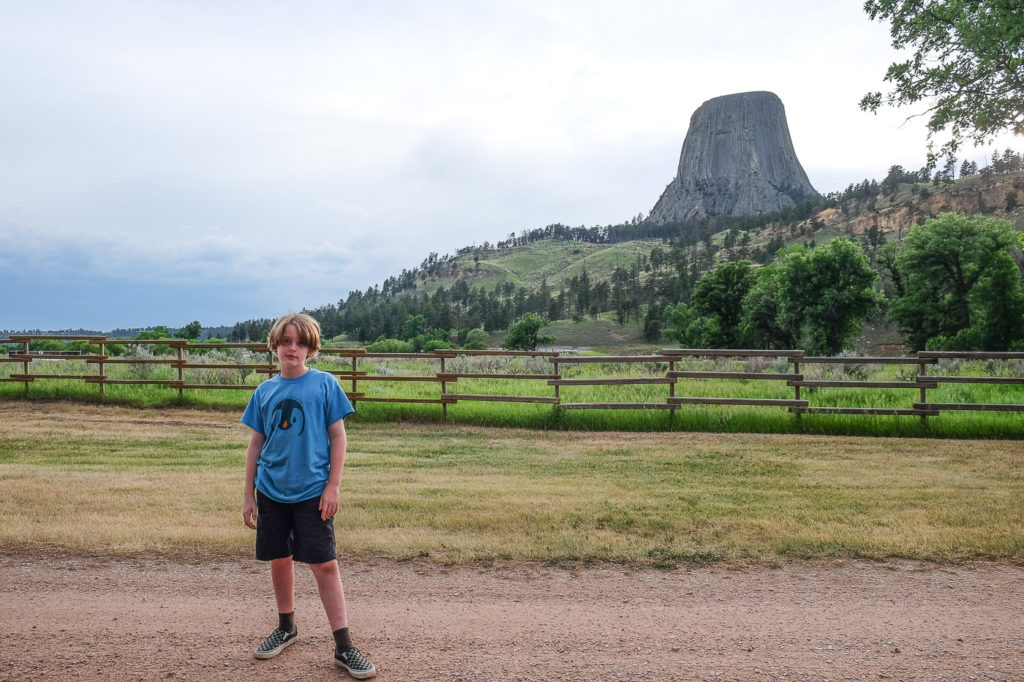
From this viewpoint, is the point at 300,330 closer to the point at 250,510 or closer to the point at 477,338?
the point at 250,510

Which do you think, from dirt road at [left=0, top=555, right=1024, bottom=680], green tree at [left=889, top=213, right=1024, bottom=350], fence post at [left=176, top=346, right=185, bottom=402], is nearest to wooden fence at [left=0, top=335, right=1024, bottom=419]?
fence post at [left=176, top=346, right=185, bottom=402]

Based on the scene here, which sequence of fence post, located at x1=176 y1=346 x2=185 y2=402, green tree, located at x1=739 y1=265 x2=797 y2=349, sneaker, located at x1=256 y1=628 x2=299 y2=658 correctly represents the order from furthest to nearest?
1. green tree, located at x1=739 y1=265 x2=797 y2=349
2. fence post, located at x1=176 y1=346 x2=185 y2=402
3. sneaker, located at x1=256 y1=628 x2=299 y2=658

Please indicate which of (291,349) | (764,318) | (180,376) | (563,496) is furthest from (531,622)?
(764,318)

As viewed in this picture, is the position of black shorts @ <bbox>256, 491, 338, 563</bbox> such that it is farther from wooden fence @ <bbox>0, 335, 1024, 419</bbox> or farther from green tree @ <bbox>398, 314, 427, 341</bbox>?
green tree @ <bbox>398, 314, 427, 341</bbox>

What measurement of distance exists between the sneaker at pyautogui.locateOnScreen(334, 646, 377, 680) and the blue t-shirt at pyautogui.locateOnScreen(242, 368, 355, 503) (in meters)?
0.80

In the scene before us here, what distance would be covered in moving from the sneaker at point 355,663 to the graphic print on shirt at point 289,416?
113 cm

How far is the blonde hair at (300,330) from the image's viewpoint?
3.50 meters

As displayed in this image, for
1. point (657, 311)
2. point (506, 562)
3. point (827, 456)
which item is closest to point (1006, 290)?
point (827, 456)

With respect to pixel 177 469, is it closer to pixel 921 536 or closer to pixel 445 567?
pixel 445 567

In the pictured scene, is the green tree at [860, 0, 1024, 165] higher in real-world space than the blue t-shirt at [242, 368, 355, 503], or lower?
higher

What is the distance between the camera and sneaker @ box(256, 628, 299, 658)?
3535 mm

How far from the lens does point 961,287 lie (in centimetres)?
4025

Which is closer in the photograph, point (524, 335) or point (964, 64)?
point (964, 64)

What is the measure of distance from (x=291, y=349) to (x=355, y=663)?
5.25ft
